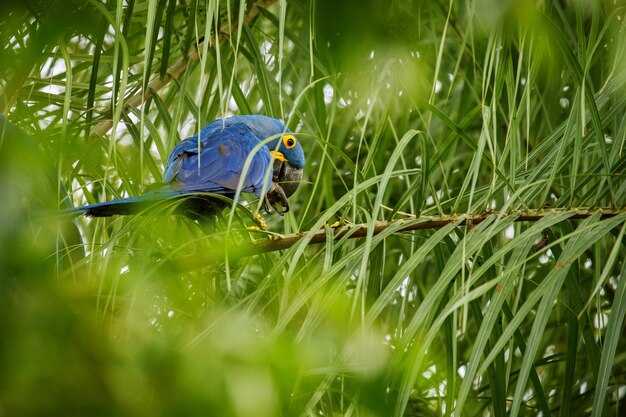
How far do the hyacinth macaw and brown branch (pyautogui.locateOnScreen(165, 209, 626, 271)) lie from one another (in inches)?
9.8

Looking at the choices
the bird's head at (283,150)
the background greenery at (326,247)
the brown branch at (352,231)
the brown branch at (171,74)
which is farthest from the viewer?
the bird's head at (283,150)

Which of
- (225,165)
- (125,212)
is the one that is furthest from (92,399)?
(225,165)

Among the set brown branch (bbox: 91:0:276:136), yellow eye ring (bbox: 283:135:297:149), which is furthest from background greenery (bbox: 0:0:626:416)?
yellow eye ring (bbox: 283:135:297:149)

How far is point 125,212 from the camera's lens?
4.95ft

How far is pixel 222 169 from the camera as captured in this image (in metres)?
2.02

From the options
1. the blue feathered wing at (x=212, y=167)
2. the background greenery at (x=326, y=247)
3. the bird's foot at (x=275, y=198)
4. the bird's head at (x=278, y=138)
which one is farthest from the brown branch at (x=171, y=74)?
the bird's head at (x=278, y=138)

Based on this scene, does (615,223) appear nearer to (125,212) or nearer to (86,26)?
(86,26)

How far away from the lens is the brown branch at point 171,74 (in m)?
1.78

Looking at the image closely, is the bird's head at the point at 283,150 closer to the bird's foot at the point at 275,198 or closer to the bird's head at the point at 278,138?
the bird's head at the point at 278,138

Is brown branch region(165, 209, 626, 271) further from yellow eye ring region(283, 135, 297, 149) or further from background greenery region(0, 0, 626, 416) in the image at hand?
yellow eye ring region(283, 135, 297, 149)

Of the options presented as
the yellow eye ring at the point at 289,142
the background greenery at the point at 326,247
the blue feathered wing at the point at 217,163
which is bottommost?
the background greenery at the point at 326,247

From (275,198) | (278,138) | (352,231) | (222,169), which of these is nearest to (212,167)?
(222,169)

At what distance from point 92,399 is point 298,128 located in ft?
6.19

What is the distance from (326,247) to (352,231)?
0.09 metres
